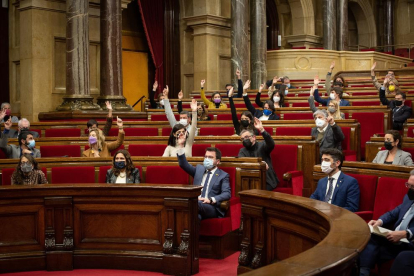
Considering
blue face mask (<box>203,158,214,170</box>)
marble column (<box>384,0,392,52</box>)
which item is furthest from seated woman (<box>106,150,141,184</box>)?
marble column (<box>384,0,392,52</box>)

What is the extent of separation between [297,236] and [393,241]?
1.76 ft

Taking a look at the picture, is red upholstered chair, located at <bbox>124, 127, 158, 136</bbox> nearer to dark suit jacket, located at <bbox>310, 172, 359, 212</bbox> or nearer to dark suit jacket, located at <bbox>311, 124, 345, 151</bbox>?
dark suit jacket, located at <bbox>311, 124, 345, 151</bbox>

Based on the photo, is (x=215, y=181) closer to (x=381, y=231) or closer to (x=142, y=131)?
(x=381, y=231)

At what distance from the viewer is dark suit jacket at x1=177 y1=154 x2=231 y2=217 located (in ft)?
15.9

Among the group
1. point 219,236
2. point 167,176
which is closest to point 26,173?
point 167,176

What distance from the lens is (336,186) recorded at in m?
4.27

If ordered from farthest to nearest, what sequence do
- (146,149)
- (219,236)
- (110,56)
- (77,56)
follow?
(110,56) < (77,56) < (146,149) < (219,236)

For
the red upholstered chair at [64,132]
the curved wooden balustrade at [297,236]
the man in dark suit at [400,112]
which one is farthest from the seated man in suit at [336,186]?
the red upholstered chair at [64,132]

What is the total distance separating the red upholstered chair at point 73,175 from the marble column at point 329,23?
13.0 m

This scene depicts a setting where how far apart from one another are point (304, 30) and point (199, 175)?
14.5 metres

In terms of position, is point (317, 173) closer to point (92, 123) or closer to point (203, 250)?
point (203, 250)

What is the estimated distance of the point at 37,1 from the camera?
435 inches

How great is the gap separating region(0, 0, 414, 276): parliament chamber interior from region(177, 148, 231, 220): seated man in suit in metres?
0.01

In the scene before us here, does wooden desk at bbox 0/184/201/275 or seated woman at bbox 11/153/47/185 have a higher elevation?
seated woman at bbox 11/153/47/185
